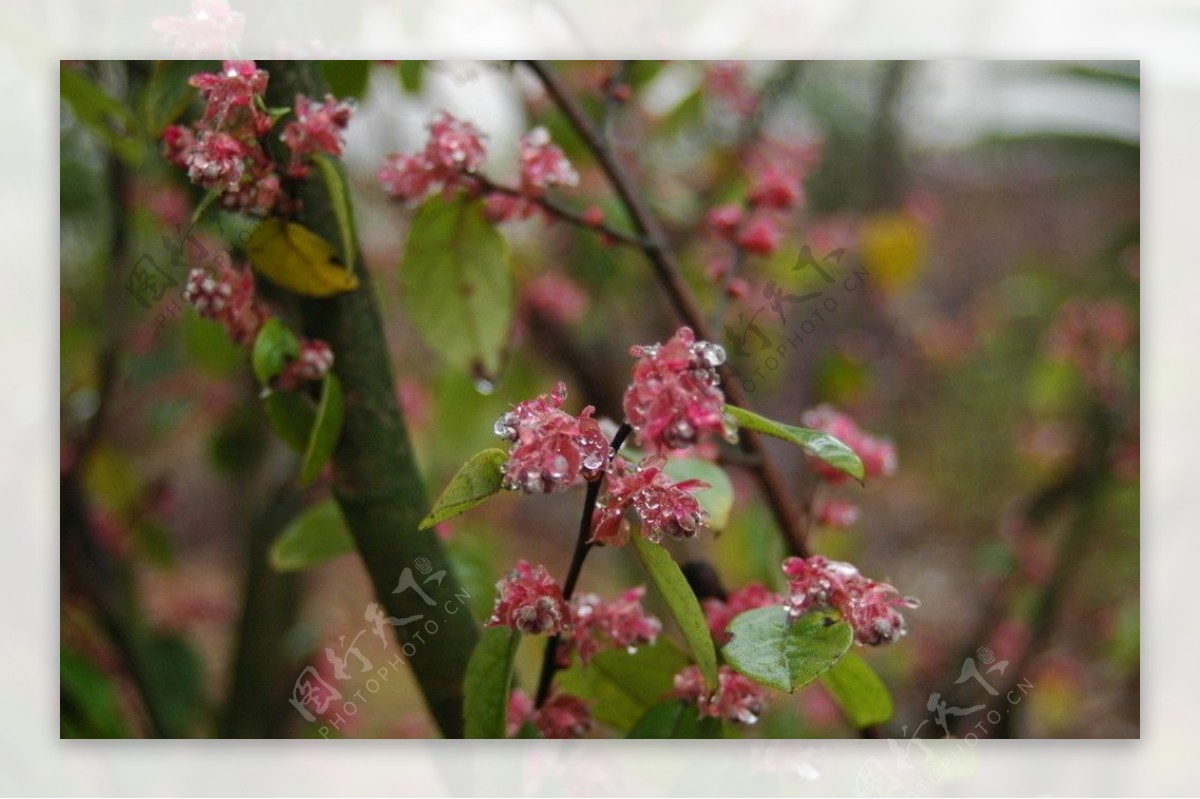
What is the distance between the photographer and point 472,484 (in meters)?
0.48

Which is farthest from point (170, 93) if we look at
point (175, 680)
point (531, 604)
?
point (175, 680)

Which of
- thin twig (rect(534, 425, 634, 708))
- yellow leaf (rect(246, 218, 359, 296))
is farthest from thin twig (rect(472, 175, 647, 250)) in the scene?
thin twig (rect(534, 425, 634, 708))

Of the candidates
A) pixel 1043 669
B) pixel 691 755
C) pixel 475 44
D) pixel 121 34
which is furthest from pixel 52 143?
pixel 1043 669

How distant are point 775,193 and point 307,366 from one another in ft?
1.18

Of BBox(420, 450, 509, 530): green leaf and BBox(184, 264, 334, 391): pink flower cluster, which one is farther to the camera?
BBox(184, 264, 334, 391): pink flower cluster

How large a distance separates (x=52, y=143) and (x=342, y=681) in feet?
1.83

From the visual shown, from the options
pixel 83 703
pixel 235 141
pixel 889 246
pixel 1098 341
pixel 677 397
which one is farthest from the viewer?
pixel 889 246

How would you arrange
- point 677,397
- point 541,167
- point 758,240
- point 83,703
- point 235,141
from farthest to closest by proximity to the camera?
point 83,703, point 758,240, point 541,167, point 235,141, point 677,397

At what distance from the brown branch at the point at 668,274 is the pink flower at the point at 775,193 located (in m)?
0.10

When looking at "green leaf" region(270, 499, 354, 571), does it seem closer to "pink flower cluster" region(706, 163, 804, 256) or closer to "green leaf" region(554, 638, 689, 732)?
"green leaf" region(554, 638, 689, 732)

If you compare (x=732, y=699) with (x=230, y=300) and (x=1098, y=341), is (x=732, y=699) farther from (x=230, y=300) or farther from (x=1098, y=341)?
(x=1098, y=341)

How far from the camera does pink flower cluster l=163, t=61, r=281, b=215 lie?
547mm

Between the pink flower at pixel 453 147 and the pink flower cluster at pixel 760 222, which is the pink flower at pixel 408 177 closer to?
the pink flower at pixel 453 147

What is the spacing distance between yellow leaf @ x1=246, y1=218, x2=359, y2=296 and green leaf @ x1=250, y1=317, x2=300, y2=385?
0.09 ft
